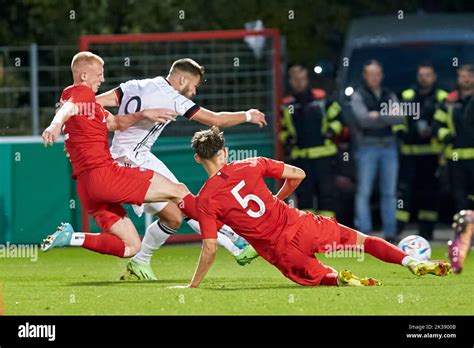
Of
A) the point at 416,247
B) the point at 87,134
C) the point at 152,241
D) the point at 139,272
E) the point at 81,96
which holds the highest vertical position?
the point at 81,96

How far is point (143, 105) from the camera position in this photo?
13938mm

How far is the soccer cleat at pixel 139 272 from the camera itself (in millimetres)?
14094

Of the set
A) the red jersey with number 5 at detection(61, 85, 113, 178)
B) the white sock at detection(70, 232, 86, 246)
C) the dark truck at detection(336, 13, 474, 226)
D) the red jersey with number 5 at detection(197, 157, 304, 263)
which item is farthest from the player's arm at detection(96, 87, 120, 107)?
the dark truck at detection(336, 13, 474, 226)

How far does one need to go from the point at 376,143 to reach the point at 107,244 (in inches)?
200

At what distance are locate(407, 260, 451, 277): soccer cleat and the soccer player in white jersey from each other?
149 centimetres

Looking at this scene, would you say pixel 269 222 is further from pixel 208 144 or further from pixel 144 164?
pixel 144 164

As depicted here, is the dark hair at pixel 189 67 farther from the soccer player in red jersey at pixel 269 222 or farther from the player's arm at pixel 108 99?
the soccer player in red jersey at pixel 269 222

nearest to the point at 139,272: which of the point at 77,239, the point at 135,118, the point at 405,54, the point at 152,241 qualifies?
the point at 152,241

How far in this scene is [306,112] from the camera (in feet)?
60.3

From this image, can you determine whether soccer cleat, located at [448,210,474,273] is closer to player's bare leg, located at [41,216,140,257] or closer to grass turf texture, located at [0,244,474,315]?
grass turf texture, located at [0,244,474,315]

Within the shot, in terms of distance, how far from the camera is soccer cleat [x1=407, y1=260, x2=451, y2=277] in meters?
12.7

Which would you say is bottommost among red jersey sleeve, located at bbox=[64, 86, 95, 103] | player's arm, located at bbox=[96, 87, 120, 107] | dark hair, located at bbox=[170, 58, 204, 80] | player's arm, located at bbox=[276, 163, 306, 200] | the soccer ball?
the soccer ball

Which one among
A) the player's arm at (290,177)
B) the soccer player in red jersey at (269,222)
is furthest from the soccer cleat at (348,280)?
the player's arm at (290,177)

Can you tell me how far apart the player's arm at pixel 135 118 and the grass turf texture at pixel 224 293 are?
3.98 ft
